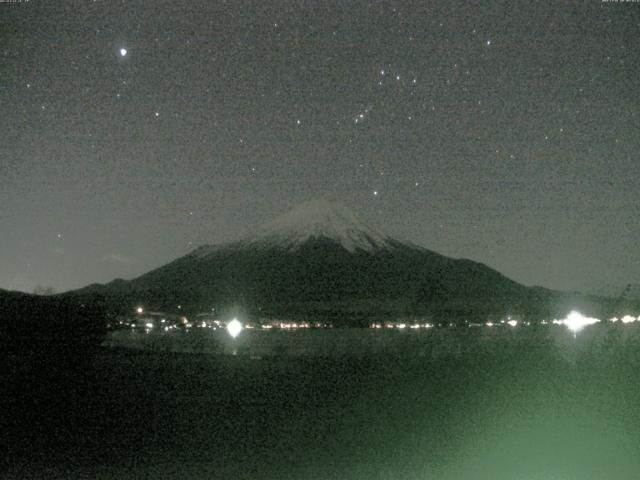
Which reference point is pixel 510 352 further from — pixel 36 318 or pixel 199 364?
pixel 36 318

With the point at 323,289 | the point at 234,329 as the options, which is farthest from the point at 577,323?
the point at 323,289

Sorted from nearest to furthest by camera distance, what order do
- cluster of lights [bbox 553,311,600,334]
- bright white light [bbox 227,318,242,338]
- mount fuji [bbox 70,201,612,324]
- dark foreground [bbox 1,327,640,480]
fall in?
dark foreground [bbox 1,327,640,480], cluster of lights [bbox 553,311,600,334], bright white light [bbox 227,318,242,338], mount fuji [bbox 70,201,612,324]

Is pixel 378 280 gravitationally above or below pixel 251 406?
above

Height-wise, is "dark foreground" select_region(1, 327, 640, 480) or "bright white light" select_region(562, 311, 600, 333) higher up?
"bright white light" select_region(562, 311, 600, 333)

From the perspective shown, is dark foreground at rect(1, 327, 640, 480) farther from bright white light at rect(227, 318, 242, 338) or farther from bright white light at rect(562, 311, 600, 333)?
bright white light at rect(227, 318, 242, 338)

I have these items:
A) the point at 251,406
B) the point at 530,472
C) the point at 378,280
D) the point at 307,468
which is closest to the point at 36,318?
the point at 251,406

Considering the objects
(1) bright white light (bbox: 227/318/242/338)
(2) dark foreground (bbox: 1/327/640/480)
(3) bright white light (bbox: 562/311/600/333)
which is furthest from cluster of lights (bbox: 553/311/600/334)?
(2) dark foreground (bbox: 1/327/640/480)

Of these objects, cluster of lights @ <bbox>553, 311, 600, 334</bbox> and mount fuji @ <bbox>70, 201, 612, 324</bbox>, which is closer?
cluster of lights @ <bbox>553, 311, 600, 334</bbox>

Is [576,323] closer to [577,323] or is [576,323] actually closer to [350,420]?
[577,323]

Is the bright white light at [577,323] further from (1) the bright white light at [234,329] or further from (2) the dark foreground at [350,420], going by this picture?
(2) the dark foreground at [350,420]
